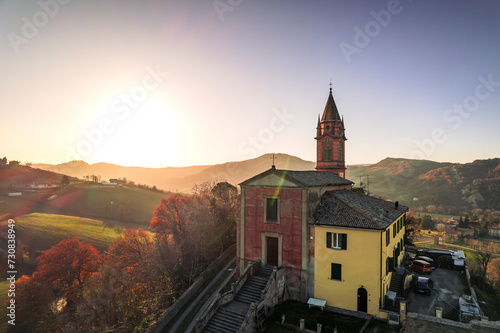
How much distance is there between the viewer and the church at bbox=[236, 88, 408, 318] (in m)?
20.1

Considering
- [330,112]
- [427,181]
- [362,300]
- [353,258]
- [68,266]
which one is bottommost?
[68,266]

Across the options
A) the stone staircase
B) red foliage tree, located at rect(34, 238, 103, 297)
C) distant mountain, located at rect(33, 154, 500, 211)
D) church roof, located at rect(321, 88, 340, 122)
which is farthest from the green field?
church roof, located at rect(321, 88, 340, 122)

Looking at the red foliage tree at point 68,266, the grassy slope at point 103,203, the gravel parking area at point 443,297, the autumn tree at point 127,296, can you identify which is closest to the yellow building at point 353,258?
the gravel parking area at point 443,297

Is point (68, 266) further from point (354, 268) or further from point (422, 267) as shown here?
point (422, 267)

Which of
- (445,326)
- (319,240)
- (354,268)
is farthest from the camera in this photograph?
(319,240)

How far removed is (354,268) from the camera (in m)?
20.5

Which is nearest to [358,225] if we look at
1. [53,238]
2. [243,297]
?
[243,297]

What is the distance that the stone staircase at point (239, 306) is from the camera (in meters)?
19.3

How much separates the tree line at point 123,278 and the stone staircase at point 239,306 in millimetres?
11392

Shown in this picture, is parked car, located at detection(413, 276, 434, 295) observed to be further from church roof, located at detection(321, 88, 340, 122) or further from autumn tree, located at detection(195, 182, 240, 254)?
autumn tree, located at detection(195, 182, 240, 254)

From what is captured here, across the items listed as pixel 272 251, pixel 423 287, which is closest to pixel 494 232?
pixel 423 287

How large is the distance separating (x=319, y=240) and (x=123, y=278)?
92.6ft

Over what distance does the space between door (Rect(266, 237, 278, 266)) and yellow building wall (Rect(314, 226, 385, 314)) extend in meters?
3.85

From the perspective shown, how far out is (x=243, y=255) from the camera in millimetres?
25594
